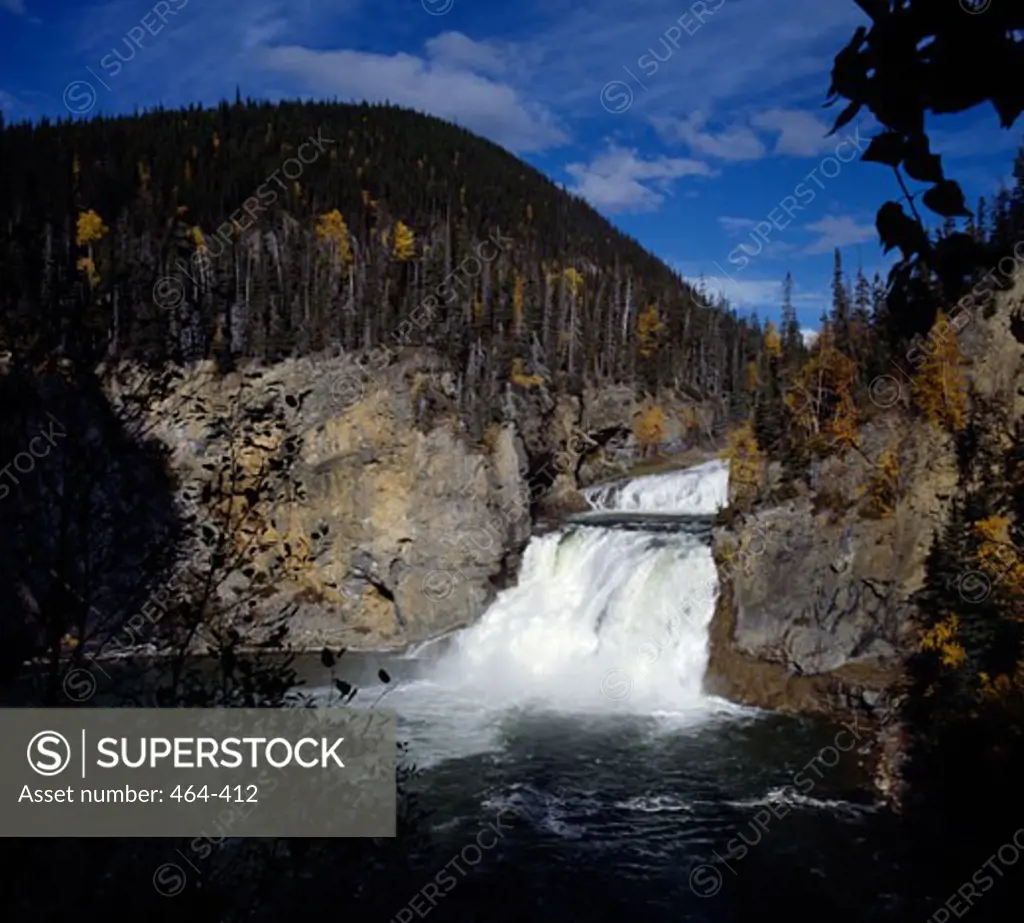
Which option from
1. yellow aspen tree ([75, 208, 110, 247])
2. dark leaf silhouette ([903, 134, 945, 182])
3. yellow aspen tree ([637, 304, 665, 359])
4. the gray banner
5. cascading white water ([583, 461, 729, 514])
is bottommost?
the gray banner

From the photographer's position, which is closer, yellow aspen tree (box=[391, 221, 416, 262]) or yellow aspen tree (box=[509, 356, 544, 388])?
yellow aspen tree (box=[509, 356, 544, 388])

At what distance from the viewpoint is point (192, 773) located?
639 cm

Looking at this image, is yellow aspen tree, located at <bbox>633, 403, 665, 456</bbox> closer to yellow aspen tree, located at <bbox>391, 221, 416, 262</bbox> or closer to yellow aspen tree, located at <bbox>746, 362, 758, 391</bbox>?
yellow aspen tree, located at <bbox>746, 362, 758, 391</bbox>

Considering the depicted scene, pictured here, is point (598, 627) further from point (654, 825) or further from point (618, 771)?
point (654, 825)

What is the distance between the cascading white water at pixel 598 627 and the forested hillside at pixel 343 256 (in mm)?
12493

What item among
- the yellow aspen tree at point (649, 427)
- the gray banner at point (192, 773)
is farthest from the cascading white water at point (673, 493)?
the gray banner at point (192, 773)

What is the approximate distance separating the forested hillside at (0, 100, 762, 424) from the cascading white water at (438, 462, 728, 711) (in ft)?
41.0

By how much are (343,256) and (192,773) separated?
67970 millimetres

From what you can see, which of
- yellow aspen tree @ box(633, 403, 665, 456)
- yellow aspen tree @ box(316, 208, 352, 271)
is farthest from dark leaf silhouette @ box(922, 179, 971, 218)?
yellow aspen tree @ box(316, 208, 352, 271)

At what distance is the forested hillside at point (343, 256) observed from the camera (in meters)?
6.03

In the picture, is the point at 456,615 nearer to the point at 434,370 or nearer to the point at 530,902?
the point at 434,370

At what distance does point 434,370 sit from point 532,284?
3359cm

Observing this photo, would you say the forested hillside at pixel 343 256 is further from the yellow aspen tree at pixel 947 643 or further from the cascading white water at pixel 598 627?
the yellow aspen tree at pixel 947 643

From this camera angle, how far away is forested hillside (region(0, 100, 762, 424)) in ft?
19.8
